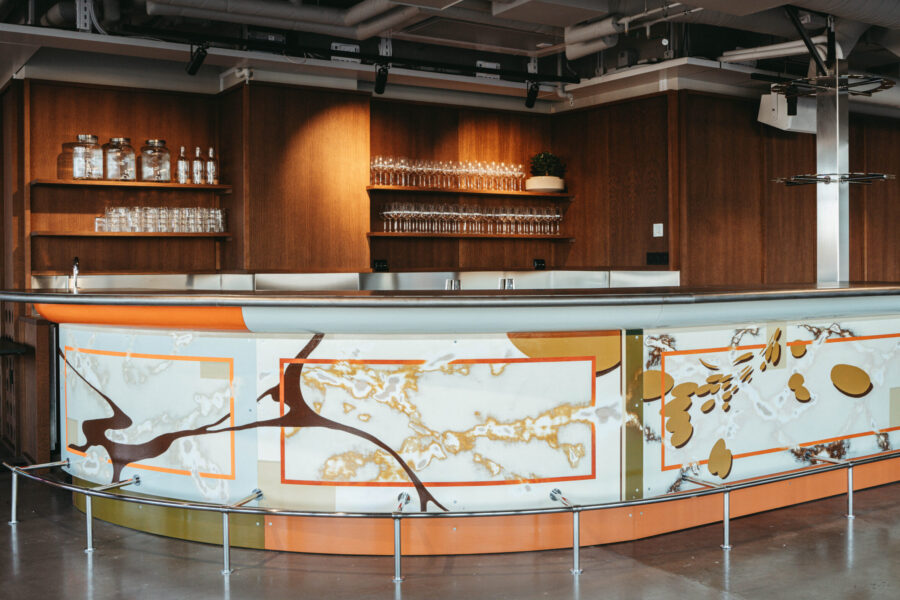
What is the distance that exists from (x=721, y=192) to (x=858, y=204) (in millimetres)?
2265

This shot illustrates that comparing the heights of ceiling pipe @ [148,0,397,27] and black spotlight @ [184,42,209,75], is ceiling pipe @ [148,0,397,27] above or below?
above

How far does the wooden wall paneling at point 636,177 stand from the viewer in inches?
290

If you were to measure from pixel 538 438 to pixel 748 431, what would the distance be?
107 centimetres

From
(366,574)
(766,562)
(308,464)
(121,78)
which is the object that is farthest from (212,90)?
(766,562)

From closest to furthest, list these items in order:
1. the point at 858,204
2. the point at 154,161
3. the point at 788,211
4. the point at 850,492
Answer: the point at 850,492, the point at 154,161, the point at 788,211, the point at 858,204

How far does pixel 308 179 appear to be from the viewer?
6727mm

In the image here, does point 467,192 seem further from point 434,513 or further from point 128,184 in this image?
point 434,513

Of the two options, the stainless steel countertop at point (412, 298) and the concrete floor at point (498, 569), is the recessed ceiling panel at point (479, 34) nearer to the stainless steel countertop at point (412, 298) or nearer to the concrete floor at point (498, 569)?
the stainless steel countertop at point (412, 298)

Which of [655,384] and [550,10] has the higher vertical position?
[550,10]

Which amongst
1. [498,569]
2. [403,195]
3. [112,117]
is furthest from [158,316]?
[403,195]

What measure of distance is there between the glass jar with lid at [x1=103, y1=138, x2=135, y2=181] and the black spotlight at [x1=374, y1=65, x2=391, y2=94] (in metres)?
1.81

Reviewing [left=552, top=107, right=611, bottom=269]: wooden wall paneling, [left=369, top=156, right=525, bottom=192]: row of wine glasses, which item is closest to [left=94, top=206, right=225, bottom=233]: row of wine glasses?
[left=369, top=156, right=525, bottom=192]: row of wine glasses

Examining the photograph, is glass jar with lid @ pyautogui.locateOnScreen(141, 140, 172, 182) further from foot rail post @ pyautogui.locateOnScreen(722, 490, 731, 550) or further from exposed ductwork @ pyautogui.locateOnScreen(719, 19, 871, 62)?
foot rail post @ pyautogui.locateOnScreen(722, 490, 731, 550)

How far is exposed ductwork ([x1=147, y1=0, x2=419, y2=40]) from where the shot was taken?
5.46 m
